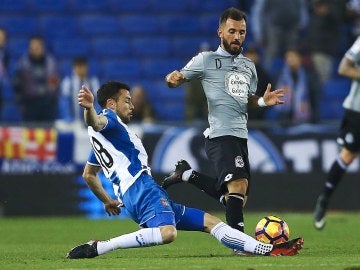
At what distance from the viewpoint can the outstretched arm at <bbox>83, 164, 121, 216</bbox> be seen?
29.5ft

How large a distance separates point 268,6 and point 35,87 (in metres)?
4.45

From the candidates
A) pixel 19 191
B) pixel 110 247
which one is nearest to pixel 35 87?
pixel 19 191

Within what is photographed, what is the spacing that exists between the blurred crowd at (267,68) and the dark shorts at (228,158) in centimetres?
630

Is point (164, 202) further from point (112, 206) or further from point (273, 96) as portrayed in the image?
point (273, 96)

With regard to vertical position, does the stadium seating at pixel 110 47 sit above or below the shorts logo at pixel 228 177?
above

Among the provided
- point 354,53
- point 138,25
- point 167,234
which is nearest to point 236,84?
point 167,234

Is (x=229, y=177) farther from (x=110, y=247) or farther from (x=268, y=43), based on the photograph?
(x=268, y=43)

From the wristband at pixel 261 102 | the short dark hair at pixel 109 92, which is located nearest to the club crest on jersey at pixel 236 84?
the wristband at pixel 261 102

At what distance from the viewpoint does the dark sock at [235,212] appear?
30.2 feet

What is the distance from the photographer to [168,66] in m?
19.3

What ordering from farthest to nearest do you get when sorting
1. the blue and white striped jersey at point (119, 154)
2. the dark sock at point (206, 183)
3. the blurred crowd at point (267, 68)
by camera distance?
1. the blurred crowd at point (267, 68)
2. the dark sock at point (206, 183)
3. the blue and white striped jersey at point (119, 154)

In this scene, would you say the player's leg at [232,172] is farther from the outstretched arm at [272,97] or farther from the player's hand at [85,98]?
the player's hand at [85,98]

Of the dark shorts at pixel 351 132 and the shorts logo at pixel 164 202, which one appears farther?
the dark shorts at pixel 351 132

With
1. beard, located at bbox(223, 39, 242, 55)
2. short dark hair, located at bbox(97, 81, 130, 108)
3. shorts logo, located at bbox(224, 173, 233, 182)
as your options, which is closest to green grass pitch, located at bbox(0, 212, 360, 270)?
shorts logo, located at bbox(224, 173, 233, 182)
